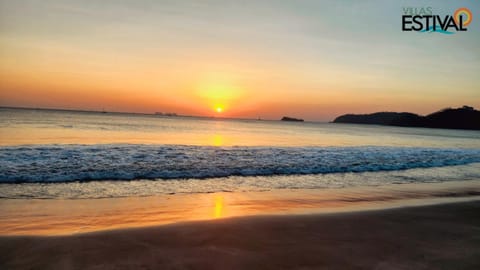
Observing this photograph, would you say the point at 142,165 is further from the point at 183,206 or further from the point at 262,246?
the point at 262,246

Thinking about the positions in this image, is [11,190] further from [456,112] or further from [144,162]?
[456,112]

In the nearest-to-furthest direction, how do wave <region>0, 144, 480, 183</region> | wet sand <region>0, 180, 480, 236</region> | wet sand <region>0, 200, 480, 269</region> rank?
1. wet sand <region>0, 200, 480, 269</region>
2. wet sand <region>0, 180, 480, 236</region>
3. wave <region>0, 144, 480, 183</region>

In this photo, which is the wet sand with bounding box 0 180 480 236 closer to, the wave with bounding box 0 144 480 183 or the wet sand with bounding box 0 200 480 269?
the wet sand with bounding box 0 200 480 269

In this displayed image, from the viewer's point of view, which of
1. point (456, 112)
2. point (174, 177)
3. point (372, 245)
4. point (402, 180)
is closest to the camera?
point (372, 245)

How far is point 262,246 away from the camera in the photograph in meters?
5.07

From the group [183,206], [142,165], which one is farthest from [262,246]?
[142,165]

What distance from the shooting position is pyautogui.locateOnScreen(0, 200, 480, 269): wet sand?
4.39 m

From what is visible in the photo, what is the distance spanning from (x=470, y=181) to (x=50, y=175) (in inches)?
643

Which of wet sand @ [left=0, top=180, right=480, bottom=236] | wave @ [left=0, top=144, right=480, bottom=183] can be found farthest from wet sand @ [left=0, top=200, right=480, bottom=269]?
wave @ [left=0, top=144, right=480, bottom=183]

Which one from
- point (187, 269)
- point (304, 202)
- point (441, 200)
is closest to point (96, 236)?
point (187, 269)

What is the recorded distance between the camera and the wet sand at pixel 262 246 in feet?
14.4

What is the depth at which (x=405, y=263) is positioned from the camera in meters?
4.54

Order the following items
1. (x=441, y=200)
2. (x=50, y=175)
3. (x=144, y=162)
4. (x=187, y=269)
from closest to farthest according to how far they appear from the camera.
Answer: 1. (x=187, y=269)
2. (x=441, y=200)
3. (x=50, y=175)
4. (x=144, y=162)

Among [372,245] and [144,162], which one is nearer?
[372,245]
